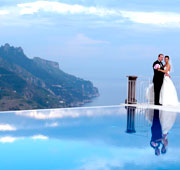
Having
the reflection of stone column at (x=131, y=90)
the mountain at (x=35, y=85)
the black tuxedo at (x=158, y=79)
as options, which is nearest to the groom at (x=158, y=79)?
the black tuxedo at (x=158, y=79)

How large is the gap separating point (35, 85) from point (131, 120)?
43.3 meters

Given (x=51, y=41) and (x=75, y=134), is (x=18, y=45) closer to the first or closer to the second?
(x=51, y=41)

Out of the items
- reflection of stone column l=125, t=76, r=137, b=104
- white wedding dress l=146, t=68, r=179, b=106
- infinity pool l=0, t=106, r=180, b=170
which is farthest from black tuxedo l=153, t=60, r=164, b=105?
infinity pool l=0, t=106, r=180, b=170

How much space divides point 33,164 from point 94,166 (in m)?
0.67

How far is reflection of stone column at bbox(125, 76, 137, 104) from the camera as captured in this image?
10.3 meters

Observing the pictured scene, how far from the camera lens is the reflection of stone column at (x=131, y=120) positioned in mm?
6995

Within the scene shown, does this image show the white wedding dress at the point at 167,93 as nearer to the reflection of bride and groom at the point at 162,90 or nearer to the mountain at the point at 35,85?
the reflection of bride and groom at the point at 162,90

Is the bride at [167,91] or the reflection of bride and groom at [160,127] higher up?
the bride at [167,91]

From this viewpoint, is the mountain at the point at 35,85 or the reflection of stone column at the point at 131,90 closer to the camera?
the reflection of stone column at the point at 131,90

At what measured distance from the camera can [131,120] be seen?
8.05 meters

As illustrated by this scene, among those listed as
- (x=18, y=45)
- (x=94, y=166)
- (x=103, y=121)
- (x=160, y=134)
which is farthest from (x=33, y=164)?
(x=18, y=45)

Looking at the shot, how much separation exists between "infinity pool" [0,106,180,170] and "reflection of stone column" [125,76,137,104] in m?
1.05

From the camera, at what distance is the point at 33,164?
4.50m

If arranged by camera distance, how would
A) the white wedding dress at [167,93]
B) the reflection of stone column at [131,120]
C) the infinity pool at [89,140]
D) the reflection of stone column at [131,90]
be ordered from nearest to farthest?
the infinity pool at [89,140] < the reflection of stone column at [131,120] < the white wedding dress at [167,93] < the reflection of stone column at [131,90]
